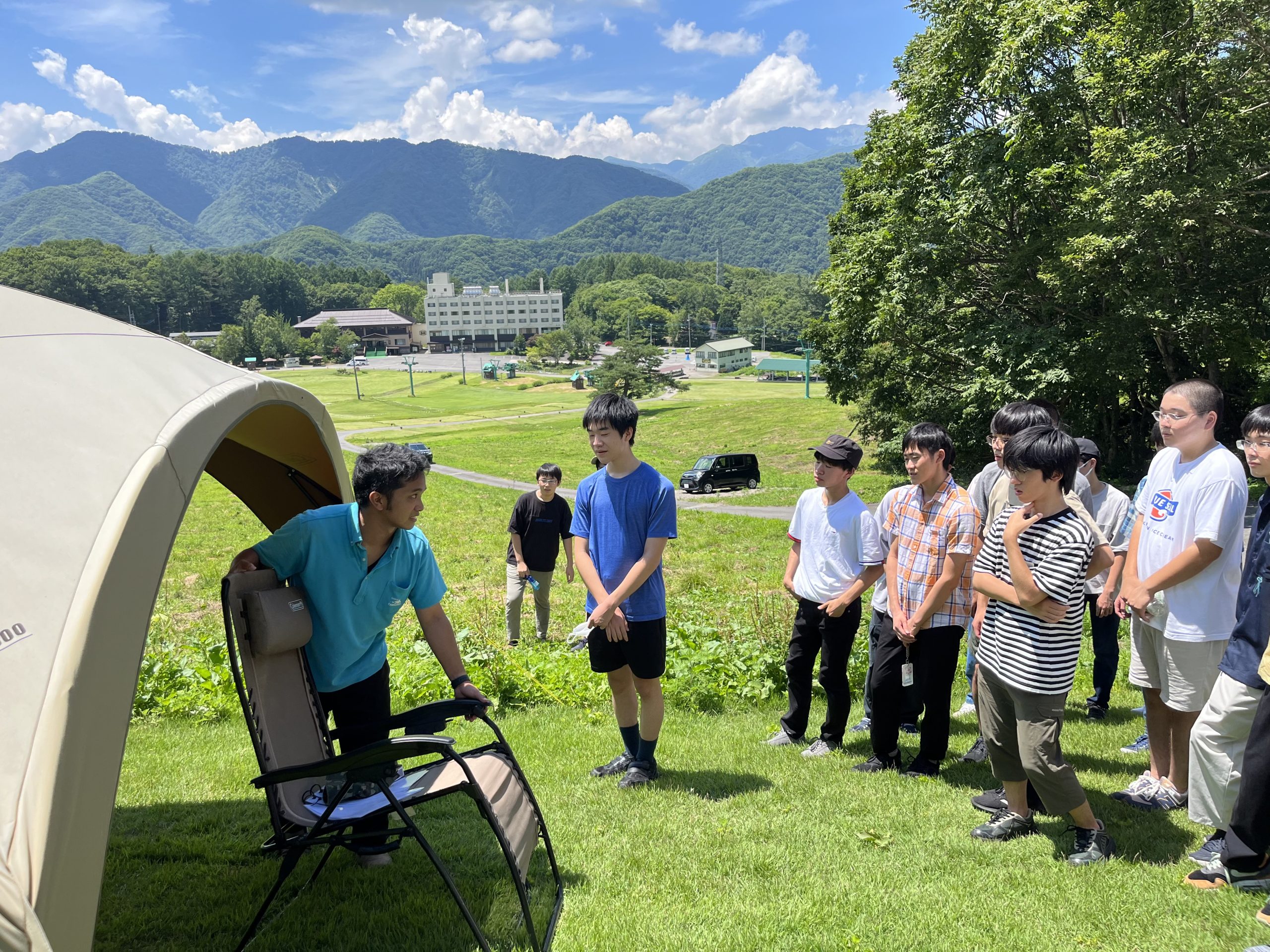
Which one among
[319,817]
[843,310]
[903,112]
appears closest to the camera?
[319,817]

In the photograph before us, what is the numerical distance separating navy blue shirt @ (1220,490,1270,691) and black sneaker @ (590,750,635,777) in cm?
309

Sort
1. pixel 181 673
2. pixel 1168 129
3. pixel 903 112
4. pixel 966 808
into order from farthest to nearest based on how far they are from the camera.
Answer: pixel 903 112 < pixel 1168 129 < pixel 181 673 < pixel 966 808

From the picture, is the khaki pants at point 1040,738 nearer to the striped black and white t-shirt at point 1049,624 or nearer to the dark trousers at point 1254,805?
the striped black and white t-shirt at point 1049,624

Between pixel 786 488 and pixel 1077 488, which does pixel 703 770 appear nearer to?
pixel 1077 488

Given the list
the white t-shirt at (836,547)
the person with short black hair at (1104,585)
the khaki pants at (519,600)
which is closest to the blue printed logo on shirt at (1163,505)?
the person with short black hair at (1104,585)

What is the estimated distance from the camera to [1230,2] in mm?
16266

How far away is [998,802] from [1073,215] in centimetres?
1938

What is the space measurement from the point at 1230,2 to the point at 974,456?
50.0 feet

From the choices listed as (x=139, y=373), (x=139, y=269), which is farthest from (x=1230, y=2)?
(x=139, y=269)

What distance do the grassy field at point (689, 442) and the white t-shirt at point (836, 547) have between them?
77.0ft

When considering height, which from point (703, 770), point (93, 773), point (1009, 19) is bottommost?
point (703, 770)

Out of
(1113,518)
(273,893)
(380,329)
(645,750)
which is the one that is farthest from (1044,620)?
(380,329)

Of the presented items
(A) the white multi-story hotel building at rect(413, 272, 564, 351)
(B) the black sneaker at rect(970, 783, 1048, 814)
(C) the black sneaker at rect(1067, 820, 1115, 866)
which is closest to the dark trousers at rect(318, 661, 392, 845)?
(B) the black sneaker at rect(970, 783, 1048, 814)

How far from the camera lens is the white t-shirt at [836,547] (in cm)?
510
